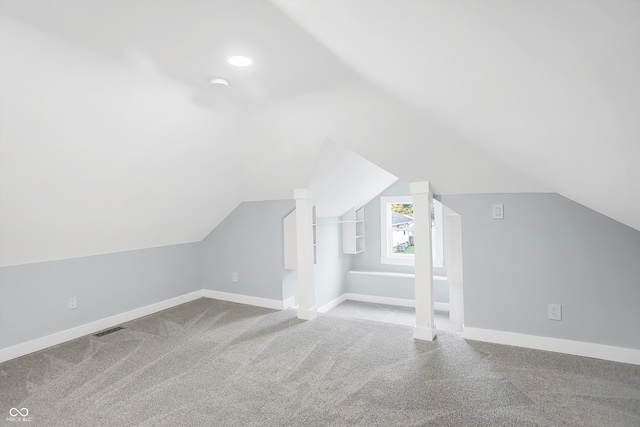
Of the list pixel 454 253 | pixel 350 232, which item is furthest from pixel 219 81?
pixel 350 232

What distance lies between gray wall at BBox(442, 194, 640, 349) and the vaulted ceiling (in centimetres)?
25

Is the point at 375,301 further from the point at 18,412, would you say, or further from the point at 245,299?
the point at 18,412

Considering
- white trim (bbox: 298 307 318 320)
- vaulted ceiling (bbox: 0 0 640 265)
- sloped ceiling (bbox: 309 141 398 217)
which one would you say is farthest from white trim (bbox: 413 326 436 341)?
sloped ceiling (bbox: 309 141 398 217)

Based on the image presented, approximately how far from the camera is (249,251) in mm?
4551

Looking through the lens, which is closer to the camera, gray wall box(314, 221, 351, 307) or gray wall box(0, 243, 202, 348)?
gray wall box(0, 243, 202, 348)

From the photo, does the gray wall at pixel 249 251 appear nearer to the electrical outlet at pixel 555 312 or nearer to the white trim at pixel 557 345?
the white trim at pixel 557 345

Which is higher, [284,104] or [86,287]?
[284,104]

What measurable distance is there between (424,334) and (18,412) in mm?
3077

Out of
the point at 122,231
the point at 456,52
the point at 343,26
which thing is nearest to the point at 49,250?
the point at 122,231

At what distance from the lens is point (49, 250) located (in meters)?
3.24

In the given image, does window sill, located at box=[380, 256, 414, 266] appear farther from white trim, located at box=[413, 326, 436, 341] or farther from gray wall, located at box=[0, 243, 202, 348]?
gray wall, located at box=[0, 243, 202, 348]

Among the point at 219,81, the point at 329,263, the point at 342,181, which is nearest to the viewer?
the point at 219,81

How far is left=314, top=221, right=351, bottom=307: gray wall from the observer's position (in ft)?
16.6

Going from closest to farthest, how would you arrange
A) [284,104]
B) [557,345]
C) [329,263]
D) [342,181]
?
[557,345], [284,104], [342,181], [329,263]
